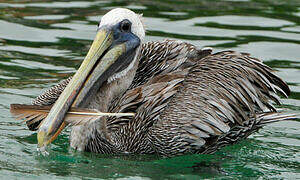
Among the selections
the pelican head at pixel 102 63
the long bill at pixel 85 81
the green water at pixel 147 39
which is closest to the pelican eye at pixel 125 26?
the pelican head at pixel 102 63

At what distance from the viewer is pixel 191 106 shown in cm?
641

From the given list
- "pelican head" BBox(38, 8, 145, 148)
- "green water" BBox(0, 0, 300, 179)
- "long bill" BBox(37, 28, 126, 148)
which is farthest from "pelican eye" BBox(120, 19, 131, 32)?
"green water" BBox(0, 0, 300, 179)

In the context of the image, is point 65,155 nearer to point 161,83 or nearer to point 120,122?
point 120,122

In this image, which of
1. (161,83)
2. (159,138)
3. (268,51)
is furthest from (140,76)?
(268,51)

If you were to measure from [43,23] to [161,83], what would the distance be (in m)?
4.91

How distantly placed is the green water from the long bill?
1.29 feet

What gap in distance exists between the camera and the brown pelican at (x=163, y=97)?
6.30 m

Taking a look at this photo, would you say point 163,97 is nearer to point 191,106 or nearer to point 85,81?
point 191,106

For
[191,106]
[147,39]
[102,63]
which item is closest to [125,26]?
[102,63]

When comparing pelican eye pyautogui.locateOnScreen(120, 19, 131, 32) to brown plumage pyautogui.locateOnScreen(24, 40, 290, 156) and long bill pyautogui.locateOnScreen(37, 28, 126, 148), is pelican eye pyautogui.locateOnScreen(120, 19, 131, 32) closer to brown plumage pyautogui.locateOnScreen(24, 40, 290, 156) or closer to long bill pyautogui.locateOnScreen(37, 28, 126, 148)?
long bill pyautogui.locateOnScreen(37, 28, 126, 148)

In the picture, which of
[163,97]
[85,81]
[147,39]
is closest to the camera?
[85,81]

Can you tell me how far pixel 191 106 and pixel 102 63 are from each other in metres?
0.90

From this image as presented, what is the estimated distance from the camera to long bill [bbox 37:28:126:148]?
18.7 feet

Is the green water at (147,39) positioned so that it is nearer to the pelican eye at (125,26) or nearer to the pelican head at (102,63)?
the pelican head at (102,63)
